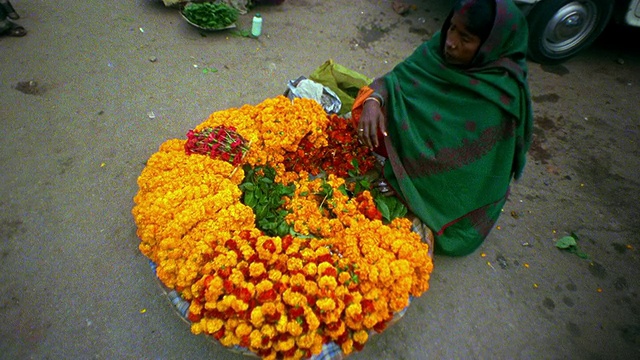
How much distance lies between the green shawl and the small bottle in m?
2.85

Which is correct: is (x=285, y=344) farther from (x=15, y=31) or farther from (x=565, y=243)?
(x=15, y=31)

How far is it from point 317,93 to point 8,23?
3981 mm

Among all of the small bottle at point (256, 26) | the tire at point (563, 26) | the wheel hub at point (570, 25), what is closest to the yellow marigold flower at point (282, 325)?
the small bottle at point (256, 26)

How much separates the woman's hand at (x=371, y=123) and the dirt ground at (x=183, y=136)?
127 cm

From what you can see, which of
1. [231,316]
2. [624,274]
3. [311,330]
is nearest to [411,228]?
[311,330]

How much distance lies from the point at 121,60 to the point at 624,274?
5.70 meters

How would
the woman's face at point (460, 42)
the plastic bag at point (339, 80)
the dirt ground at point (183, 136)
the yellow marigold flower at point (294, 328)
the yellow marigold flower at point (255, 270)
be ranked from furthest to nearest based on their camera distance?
1. the plastic bag at point (339, 80)
2. the dirt ground at point (183, 136)
3. the woman's face at point (460, 42)
4. the yellow marigold flower at point (255, 270)
5. the yellow marigold flower at point (294, 328)

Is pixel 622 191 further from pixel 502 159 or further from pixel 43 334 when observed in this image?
pixel 43 334

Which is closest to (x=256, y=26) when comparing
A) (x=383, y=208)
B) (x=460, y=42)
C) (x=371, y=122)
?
(x=371, y=122)

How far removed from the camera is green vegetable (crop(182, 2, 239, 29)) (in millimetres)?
4652

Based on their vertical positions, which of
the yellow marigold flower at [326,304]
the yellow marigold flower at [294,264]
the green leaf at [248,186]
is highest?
the yellow marigold flower at [326,304]

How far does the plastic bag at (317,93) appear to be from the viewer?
10.4 ft

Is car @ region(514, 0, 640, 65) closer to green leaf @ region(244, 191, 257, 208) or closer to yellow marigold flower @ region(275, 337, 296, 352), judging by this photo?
green leaf @ region(244, 191, 257, 208)

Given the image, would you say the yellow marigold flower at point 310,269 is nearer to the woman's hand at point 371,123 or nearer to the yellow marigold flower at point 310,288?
the yellow marigold flower at point 310,288
